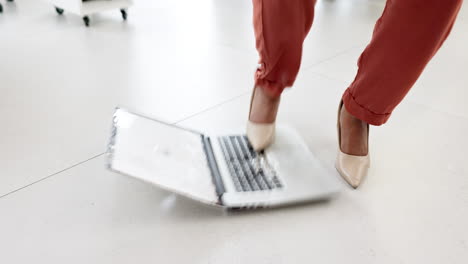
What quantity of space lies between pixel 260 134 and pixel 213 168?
16cm

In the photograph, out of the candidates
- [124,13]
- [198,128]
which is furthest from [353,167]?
[124,13]

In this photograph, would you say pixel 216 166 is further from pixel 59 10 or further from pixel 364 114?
pixel 59 10

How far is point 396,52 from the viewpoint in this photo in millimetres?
709

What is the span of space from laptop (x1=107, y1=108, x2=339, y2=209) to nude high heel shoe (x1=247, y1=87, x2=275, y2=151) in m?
0.02

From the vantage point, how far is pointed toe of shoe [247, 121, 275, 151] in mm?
870

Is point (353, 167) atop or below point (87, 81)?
below

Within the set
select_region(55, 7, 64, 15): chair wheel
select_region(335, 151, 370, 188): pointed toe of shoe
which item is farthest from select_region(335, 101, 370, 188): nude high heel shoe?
select_region(55, 7, 64, 15): chair wheel

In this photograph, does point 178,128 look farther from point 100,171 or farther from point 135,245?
point 135,245

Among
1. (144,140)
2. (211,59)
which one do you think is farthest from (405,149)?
(211,59)

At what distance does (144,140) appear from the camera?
2.50 feet

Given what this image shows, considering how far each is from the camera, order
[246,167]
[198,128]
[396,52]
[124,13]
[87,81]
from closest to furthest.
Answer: [396,52] → [246,167] → [198,128] → [87,81] → [124,13]

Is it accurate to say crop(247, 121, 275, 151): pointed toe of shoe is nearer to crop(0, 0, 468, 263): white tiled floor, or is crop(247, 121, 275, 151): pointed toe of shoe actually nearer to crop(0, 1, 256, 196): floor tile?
crop(0, 0, 468, 263): white tiled floor

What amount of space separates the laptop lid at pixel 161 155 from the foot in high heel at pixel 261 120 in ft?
0.40

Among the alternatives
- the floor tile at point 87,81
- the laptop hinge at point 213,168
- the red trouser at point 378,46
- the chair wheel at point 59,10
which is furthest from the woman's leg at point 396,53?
the chair wheel at point 59,10
